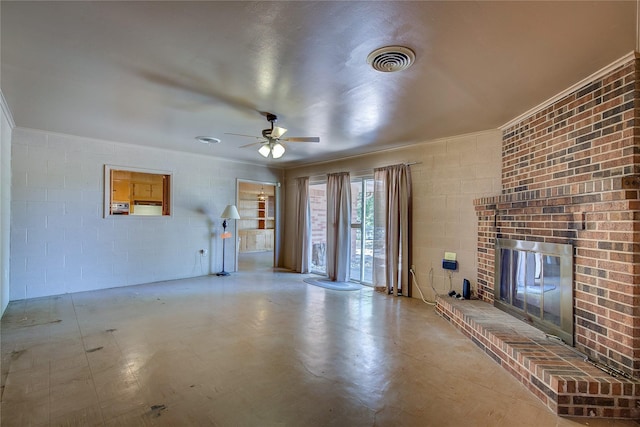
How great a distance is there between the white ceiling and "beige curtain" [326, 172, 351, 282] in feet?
7.05

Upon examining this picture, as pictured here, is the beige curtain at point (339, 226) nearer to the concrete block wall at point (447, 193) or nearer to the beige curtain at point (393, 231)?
the beige curtain at point (393, 231)

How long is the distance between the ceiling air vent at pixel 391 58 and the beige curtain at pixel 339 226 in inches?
138

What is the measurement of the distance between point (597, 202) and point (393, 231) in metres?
2.83

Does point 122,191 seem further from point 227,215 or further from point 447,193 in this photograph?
point 447,193

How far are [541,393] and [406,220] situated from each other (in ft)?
9.67

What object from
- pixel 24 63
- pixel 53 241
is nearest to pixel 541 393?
pixel 24 63

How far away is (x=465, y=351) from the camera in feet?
9.44

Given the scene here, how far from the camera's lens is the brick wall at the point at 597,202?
209 cm

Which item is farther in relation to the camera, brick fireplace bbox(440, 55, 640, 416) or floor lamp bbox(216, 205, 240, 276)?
floor lamp bbox(216, 205, 240, 276)

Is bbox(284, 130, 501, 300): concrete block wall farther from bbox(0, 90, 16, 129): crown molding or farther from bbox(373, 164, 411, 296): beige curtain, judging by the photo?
bbox(0, 90, 16, 129): crown molding

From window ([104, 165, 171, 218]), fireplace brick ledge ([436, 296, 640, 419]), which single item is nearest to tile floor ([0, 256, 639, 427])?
fireplace brick ledge ([436, 296, 640, 419])

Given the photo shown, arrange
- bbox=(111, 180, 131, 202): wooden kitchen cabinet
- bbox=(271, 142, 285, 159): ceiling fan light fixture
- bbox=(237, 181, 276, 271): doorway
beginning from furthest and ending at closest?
bbox=(237, 181, 276, 271): doorway
bbox=(111, 180, 131, 202): wooden kitchen cabinet
bbox=(271, 142, 285, 159): ceiling fan light fixture

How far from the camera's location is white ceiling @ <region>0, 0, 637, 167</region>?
173 cm

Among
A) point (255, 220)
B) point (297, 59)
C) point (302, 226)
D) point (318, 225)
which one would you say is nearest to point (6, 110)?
point (297, 59)
